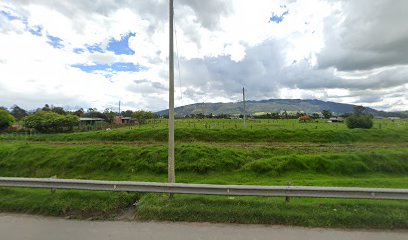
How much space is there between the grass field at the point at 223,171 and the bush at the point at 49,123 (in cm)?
755

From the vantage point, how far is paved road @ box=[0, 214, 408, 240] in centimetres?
509

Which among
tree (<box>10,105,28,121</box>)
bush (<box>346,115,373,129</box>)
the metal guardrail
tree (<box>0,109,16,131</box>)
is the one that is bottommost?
the metal guardrail

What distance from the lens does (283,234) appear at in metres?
5.18

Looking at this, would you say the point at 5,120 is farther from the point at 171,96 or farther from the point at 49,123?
the point at 171,96

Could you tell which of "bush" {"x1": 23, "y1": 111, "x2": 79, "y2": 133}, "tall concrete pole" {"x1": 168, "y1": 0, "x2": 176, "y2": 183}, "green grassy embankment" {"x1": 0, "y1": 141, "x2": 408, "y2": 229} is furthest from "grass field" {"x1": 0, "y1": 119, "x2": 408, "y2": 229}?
"bush" {"x1": 23, "y1": 111, "x2": 79, "y2": 133}

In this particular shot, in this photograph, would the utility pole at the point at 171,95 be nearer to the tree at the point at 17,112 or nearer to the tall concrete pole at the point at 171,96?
the tall concrete pole at the point at 171,96

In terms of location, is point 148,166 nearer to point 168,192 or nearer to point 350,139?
point 168,192

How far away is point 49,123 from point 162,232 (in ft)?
132

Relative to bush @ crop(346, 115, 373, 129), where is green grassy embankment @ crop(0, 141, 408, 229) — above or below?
below

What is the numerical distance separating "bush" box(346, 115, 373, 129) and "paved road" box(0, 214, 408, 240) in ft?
102

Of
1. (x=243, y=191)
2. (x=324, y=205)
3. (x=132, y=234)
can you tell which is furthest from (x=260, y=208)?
(x=132, y=234)

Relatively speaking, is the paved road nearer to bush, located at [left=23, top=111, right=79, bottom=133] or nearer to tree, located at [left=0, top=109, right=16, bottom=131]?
bush, located at [left=23, top=111, right=79, bottom=133]

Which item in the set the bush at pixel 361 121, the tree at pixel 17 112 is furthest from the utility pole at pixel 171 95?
the tree at pixel 17 112

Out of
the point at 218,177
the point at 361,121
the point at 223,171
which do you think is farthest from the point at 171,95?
the point at 361,121
